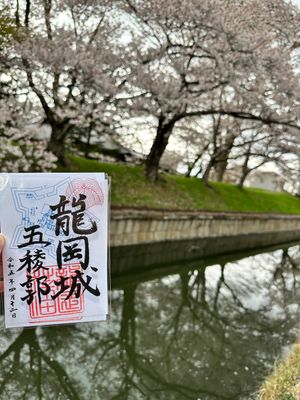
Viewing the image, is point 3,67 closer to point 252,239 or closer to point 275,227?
point 252,239

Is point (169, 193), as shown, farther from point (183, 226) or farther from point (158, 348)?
point (158, 348)

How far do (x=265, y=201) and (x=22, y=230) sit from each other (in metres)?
22.5

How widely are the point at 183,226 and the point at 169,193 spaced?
5.12 ft

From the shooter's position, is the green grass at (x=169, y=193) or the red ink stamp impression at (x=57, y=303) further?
the green grass at (x=169, y=193)

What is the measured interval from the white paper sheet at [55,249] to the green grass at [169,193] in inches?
392

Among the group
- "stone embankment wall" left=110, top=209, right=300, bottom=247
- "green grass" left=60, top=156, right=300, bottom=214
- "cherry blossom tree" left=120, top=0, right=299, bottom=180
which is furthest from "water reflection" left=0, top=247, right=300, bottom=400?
"cherry blossom tree" left=120, top=0, right=299, bottom=180

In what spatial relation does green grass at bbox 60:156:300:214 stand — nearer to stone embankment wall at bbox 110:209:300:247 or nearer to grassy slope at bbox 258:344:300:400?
stone embankment wall at bbox 110:209:300:247

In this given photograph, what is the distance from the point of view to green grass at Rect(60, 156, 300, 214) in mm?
13727

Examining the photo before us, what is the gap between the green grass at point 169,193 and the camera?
13727mm

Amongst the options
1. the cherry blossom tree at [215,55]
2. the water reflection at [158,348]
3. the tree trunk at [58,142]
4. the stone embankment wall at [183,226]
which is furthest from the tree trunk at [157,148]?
the water reflection at [158,348]

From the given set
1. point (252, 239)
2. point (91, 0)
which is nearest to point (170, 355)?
point (91, 0)

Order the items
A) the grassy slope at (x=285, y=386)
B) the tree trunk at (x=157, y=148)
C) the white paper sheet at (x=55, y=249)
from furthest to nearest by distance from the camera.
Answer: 1. the tree trunk at (x=157, y=148)
2. the grassy slope at (x=285, y=386)
3. the white paper sheet at (x=55, y=249)

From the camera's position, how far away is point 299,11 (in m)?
13.5

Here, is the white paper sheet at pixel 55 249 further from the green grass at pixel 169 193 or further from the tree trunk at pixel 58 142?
the tree trunk at pixel 58 142
